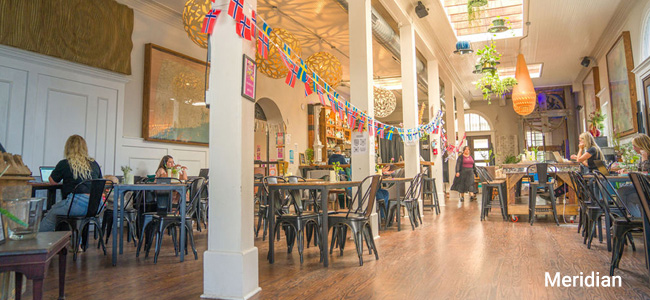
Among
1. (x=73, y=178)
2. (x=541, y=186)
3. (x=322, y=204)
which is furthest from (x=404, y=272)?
(x=541, y=186)

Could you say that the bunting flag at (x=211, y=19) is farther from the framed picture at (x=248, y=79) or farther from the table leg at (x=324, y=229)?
the table leg at (x=324, y=229)

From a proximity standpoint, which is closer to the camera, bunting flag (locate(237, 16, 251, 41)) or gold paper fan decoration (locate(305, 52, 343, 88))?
bunting flag (locate(237, 16, 251, 41))

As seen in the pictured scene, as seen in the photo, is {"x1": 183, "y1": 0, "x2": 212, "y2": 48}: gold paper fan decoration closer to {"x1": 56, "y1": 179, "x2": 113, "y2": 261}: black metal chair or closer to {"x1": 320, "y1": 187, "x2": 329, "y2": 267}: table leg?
{"x1": 56, "y1": 179, "x2": 113, "y2": 261}: black metal chair

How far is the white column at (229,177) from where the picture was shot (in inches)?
95.9

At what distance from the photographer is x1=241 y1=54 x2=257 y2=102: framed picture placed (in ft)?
8.38

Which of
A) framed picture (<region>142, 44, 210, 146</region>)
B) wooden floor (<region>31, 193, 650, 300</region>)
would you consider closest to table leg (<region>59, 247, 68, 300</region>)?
wooden floor (<region>31, 193, 650, 300</region>)

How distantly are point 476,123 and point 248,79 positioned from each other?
16.3 m

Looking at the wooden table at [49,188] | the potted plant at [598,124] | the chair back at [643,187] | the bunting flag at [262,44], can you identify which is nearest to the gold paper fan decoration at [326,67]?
the bunting flag at [262,44]

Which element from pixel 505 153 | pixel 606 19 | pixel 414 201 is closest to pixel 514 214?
pixel 414 201

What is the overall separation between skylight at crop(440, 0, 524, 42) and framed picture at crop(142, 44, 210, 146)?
4.91 m

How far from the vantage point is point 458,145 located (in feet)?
42.1

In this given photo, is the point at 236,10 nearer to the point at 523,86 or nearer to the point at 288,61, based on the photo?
the point at 288,61

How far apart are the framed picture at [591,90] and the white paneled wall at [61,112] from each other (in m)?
11.6

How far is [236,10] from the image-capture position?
2.53 m
